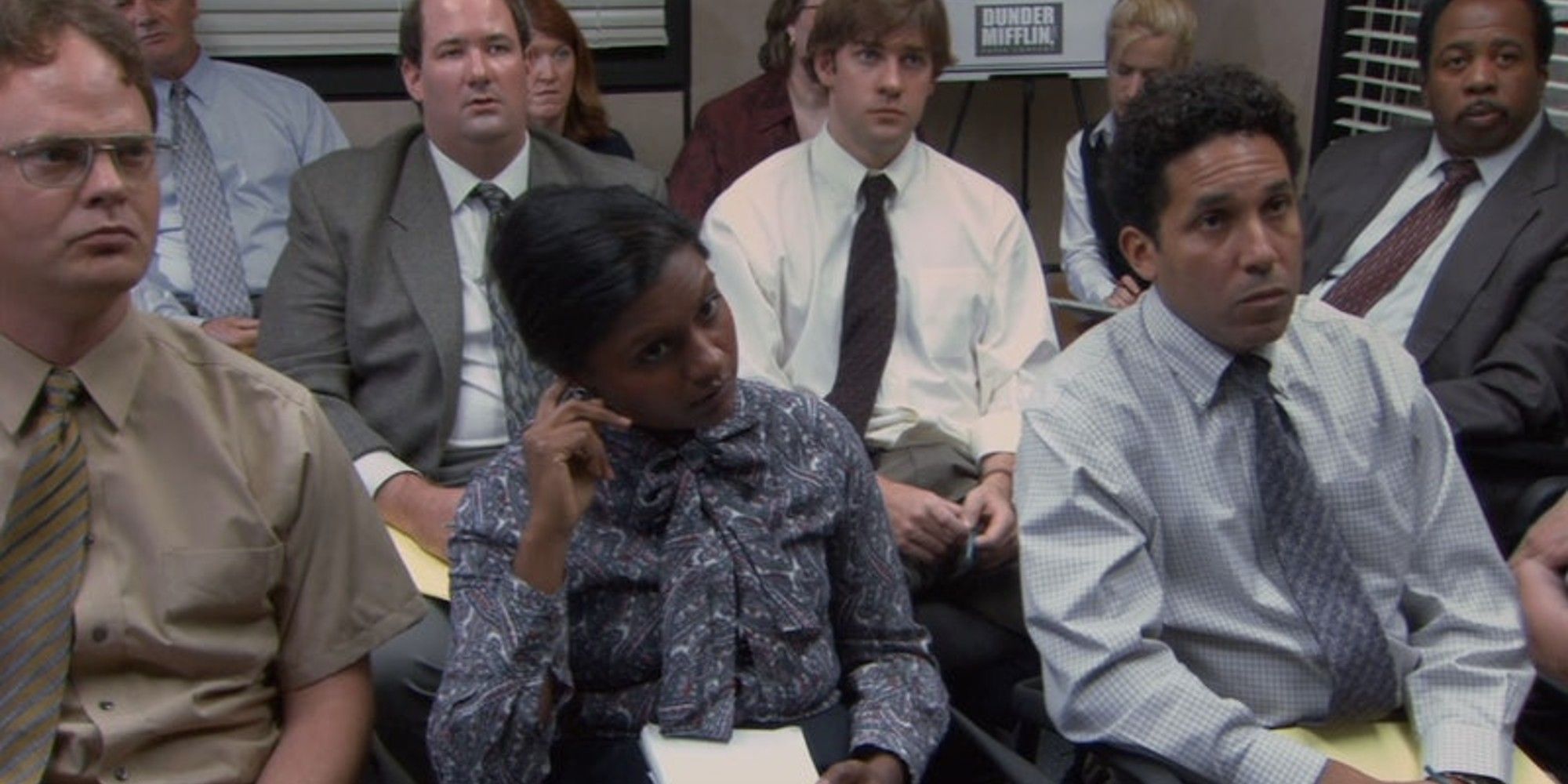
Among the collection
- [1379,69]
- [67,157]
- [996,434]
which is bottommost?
[996,434]

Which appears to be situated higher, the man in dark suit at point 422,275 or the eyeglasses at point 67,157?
the eyeglasses at point 67,157

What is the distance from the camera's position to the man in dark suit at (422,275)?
2.44 m

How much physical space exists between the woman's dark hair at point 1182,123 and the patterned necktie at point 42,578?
1.16 metres

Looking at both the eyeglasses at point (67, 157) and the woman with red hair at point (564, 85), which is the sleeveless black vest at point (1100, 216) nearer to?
the woman with red hair at point (564, 85)

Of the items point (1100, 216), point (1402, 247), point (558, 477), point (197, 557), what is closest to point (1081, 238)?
point (1100, 216)

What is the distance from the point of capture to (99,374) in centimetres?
146

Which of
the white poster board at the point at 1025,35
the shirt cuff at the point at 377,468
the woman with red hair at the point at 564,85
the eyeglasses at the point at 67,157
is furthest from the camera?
the white poster board at the point at 1025,35

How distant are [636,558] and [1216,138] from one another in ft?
2.64

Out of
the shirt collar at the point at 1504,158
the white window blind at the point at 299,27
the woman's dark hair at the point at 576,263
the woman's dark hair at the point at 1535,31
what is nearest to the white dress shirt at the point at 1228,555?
the woman's dark hair at the point at 576,263

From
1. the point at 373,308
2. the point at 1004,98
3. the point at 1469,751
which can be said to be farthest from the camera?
the point at 1004,98

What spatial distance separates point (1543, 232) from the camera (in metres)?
2.61

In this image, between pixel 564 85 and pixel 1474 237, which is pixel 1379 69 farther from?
pixel 564 85

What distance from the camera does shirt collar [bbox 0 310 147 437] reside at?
4.69 ft

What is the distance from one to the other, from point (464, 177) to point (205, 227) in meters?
0.70
